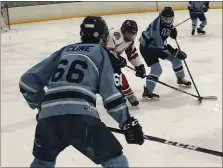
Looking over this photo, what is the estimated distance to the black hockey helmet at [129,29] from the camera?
10.6 ft

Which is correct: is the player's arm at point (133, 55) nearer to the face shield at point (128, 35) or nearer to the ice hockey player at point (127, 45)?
the ice hockey player at point (127, 45)

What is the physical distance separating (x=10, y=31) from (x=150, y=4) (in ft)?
10.5

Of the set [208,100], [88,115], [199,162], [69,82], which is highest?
[69,82]

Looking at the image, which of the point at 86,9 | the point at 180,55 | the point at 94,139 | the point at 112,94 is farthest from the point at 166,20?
the point at 86,9

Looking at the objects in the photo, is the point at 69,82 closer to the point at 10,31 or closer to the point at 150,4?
the point at 10,31

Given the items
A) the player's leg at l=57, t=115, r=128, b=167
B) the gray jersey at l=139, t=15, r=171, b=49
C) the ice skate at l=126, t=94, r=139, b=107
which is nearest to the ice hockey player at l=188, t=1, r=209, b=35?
the gray jersey at l=139, t=15, r=171, b=49

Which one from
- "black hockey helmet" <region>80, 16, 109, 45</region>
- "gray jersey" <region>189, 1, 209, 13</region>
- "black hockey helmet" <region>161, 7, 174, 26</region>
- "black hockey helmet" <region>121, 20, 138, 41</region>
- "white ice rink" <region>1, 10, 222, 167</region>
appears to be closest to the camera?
"black hockey helmet" <region>80, 16, 109, 45</region>

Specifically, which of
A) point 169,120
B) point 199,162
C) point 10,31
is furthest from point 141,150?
Answer: point 10,31

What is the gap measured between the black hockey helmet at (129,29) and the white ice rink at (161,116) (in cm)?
59

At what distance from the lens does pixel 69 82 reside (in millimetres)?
1571

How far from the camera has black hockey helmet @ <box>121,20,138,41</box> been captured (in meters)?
3.22

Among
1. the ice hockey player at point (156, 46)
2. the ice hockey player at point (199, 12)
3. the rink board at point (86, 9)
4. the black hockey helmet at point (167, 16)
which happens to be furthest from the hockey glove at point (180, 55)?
the rink board at point (86, 9)

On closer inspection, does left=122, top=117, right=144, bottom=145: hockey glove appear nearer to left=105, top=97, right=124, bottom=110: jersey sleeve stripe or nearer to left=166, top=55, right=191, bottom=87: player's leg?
left=105, top=97, right=124, bottom=110: jersey sleeve stripe

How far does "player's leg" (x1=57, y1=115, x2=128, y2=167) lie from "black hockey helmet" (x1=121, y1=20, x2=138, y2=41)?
5.80ft
